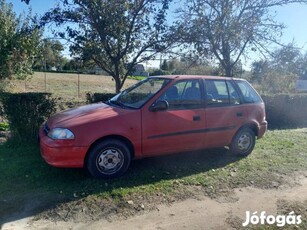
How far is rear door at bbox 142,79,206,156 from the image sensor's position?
4512mm

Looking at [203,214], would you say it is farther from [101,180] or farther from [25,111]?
[25,111]

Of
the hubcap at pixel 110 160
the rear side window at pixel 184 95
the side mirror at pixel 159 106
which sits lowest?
the hubcap at pixel 110 160

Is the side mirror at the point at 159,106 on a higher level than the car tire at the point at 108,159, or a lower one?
higher

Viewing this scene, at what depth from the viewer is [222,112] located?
17.1ft

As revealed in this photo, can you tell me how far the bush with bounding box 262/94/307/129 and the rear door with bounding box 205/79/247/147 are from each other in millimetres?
5260

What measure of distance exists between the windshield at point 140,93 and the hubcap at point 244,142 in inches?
80.7

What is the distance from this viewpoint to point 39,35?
862 centimetres

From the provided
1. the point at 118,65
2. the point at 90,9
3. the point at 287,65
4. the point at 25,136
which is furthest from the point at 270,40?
the point at 25,136

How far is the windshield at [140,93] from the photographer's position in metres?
4.67

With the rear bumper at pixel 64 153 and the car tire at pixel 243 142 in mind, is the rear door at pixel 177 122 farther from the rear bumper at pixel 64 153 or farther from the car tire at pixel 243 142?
the rear bumper at pixel 64 153

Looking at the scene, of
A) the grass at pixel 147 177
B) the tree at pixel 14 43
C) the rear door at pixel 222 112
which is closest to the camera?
the grass at pixel 147 177

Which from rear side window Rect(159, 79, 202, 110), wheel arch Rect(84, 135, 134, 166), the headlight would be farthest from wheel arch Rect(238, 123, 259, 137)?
the headlight

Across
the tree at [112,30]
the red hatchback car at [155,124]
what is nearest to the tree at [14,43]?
the tree at [112,30]

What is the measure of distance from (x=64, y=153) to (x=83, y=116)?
0.65 metres
